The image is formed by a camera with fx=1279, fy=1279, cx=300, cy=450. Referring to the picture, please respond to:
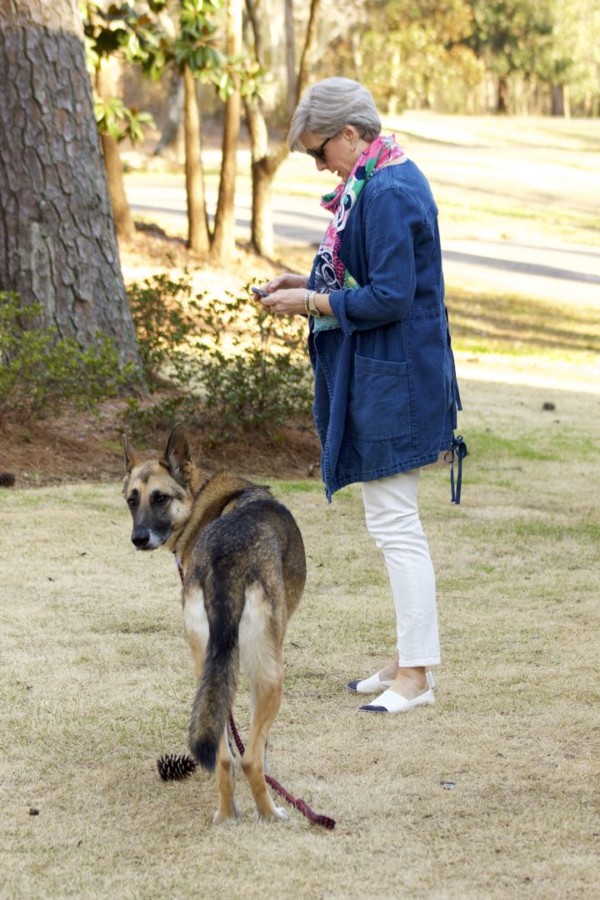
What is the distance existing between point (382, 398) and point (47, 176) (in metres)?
6.52

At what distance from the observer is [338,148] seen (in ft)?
16.1

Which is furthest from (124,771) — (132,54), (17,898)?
(132,54)

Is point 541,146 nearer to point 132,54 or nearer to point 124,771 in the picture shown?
point 132,54

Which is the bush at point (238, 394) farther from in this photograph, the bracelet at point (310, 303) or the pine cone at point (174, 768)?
the pine cone at point (174, 768)

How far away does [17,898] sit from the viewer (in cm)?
374

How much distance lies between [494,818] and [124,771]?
4.53 feet

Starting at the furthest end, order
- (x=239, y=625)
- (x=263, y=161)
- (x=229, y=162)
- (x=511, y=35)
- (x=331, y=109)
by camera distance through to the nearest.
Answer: (x=511, y=35), (x=263, y=161), (x=229, y=162), (x=331, y=109), (x=239, y=625)

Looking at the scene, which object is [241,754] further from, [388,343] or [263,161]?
[263,161]

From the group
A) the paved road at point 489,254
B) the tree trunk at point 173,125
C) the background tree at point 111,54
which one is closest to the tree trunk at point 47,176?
the background tree at point 111,54

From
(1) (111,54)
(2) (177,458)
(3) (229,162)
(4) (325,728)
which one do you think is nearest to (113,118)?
(1) (111,54)

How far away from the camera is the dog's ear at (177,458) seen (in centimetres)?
525

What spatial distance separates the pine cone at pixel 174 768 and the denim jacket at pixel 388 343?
1.24 meters

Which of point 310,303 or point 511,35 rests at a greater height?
point 511,35

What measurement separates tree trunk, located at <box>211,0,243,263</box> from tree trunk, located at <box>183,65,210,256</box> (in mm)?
242
